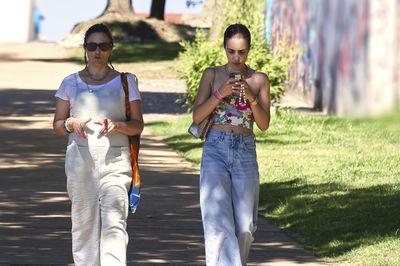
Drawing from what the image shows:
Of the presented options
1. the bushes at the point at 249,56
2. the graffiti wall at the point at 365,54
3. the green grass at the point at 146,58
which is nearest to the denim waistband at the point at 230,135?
the graffiti wall at the point at 365,54

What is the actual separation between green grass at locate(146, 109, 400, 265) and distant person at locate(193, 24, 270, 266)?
1.76ft

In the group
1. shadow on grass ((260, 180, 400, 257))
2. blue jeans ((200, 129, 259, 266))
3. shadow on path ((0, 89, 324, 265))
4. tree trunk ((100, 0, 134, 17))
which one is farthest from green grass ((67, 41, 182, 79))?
blue jeans ((200, 129, 259, 266))

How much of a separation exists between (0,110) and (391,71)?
1800cm

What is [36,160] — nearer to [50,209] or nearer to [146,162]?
[146,162]

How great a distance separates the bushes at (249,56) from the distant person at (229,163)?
415 inches

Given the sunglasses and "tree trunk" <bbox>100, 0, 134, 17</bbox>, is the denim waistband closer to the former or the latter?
the sunglasses

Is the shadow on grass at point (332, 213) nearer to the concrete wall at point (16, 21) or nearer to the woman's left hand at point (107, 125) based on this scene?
the woman's left hand at point (107, 125)

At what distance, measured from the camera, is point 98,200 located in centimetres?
416

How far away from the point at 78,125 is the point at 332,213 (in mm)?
4149

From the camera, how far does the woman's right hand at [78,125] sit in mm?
3973

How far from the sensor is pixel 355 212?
7551mm

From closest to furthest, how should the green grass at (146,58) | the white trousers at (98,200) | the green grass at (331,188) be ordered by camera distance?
the white trousers at (98,200)
the green grass at (331,188)
the green grass at (146,58)

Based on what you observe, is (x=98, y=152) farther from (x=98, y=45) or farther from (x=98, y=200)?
(x=98, y=45)

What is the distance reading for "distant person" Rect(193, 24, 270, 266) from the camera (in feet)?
13.5
